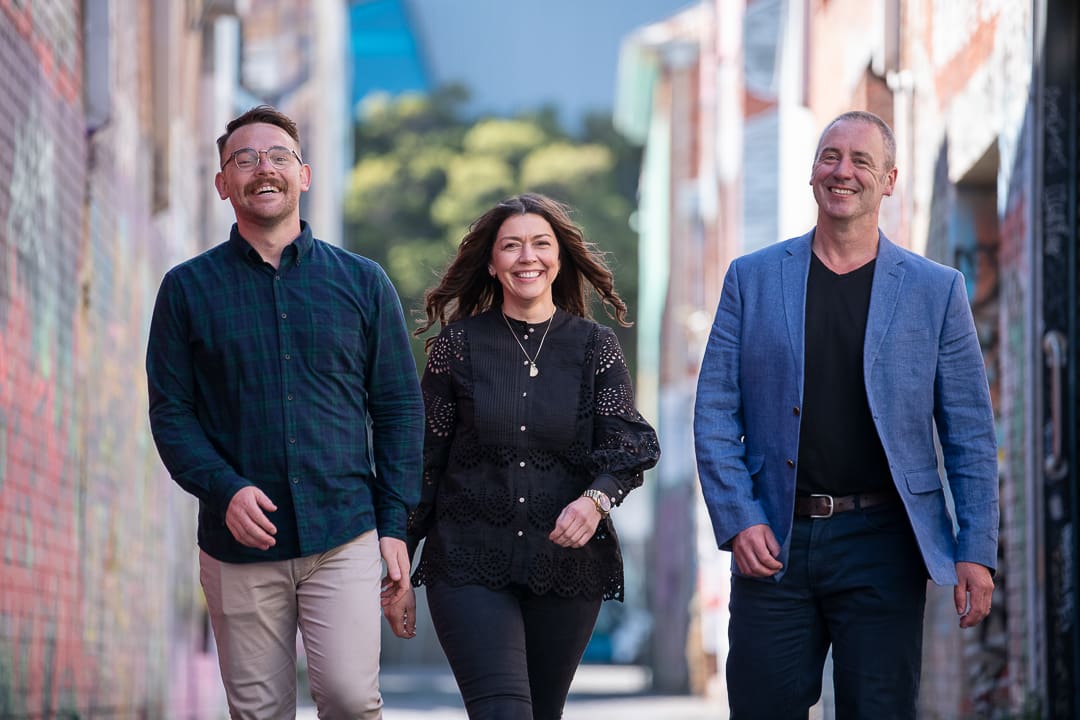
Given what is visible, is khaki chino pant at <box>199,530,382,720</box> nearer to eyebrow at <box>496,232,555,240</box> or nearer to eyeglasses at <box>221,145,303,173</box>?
eyeglasses at <box>221,145,303,173</box>

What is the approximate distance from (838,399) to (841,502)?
12.2 inches

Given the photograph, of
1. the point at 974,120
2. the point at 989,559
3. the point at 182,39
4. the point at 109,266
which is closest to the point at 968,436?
the point at 989,559

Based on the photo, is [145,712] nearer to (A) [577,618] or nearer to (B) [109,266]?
(B) [109,266]

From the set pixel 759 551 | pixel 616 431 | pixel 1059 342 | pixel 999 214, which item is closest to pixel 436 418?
pixel 616 431

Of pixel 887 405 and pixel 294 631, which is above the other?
pixel 887 405

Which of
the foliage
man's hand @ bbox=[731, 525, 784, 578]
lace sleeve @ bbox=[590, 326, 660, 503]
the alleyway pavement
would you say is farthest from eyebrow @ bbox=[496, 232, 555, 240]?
the foliage

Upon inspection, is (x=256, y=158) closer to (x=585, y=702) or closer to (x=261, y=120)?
(x=261, y=120)

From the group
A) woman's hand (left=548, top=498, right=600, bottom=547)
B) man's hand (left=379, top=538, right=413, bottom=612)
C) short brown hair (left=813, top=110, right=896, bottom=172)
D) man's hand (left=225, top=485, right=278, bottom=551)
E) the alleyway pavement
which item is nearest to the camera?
man's hand (left=225, top=485, right=278, bottom=551)

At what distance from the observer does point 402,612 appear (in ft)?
18.5

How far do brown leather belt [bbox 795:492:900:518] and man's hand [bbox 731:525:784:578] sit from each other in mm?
132

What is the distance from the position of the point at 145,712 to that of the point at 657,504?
20102 millimetres

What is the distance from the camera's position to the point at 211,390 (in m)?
5.33

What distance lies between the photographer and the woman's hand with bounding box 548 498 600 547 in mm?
5664

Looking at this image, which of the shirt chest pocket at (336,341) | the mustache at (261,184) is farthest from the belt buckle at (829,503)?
the mustache at (261,184)
